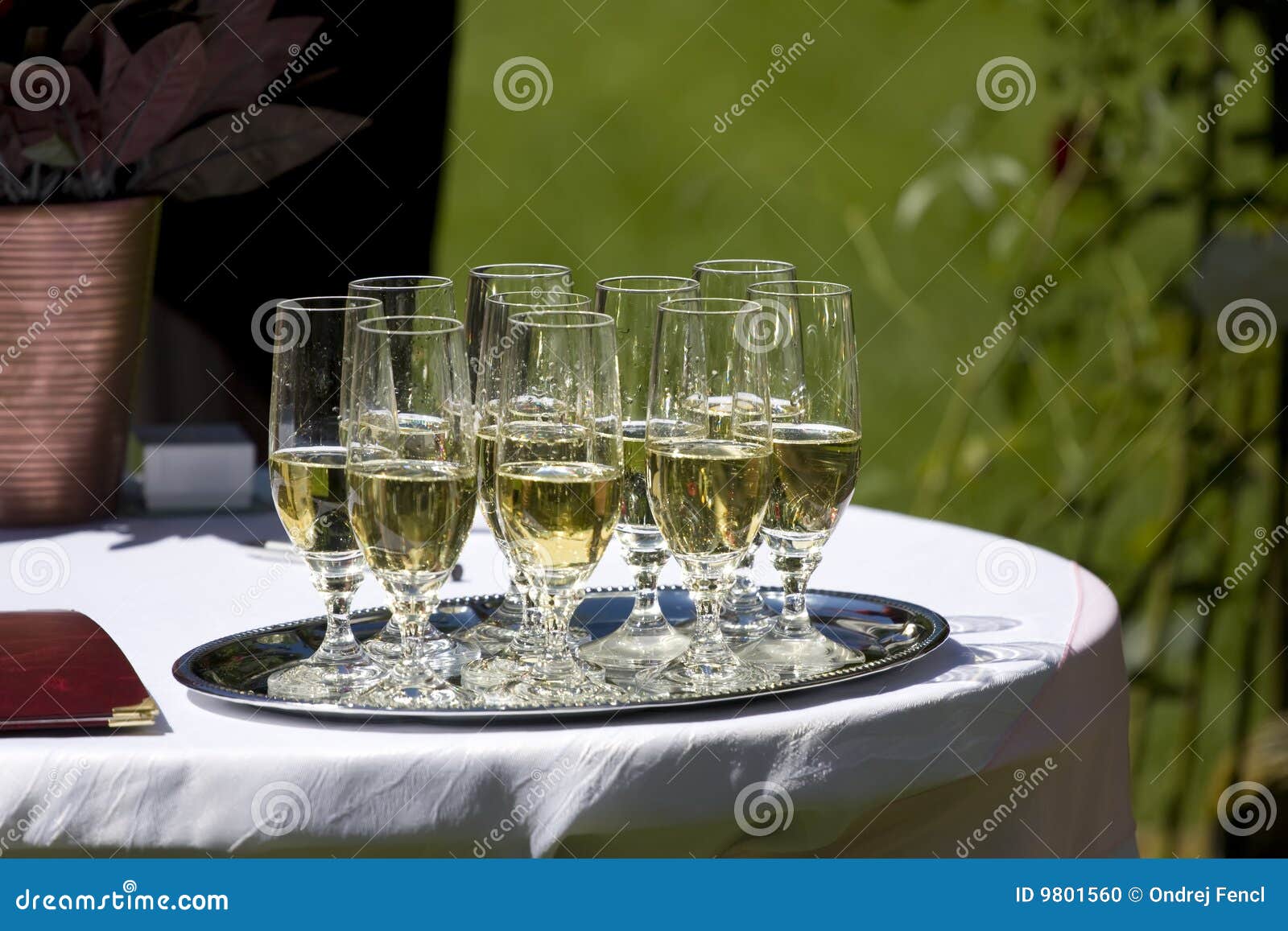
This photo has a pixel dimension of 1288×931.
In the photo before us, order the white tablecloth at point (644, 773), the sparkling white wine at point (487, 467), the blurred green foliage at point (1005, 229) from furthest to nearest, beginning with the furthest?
the blurred green foliage at point (1005, 229) → the sparkling white wine at point (487, 467) → the white tablecloth at point (644, 773)

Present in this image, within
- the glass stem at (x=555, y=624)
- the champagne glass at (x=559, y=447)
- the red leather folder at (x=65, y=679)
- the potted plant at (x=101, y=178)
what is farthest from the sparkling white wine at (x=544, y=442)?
the potted plant at (x=101, y=178)

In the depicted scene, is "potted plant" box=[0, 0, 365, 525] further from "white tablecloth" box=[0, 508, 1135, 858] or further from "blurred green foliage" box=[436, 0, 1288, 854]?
"blurred green foliage" box=[436, 0, 1288, 854]

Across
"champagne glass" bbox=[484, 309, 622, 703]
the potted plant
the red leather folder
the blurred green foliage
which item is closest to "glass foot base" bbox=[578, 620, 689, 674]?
"champagne glass" bbox=[484, 309, 622, 703]

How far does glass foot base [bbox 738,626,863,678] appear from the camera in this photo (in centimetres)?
123

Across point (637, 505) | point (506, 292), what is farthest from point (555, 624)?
point (506, 292)

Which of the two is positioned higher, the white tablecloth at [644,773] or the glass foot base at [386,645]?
the glass foot base at [386,645]

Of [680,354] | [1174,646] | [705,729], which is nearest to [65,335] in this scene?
[680,354]

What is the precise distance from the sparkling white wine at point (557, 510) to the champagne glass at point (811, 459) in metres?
0.19

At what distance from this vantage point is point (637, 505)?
49.9 inches

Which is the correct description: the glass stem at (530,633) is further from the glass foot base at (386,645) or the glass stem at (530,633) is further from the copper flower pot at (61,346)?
the copper flower pot at (61,346)

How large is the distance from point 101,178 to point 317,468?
0.74 metres

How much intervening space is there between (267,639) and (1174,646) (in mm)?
1959

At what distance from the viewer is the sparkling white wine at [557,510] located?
1.11m
